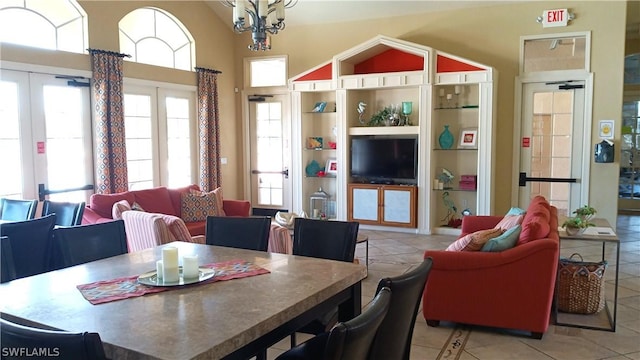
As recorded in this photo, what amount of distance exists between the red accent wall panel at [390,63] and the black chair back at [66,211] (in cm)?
481

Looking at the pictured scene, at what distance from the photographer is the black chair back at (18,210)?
15.2 ft

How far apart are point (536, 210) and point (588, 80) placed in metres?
3.53

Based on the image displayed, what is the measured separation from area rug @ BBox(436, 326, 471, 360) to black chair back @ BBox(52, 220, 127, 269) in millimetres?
2195

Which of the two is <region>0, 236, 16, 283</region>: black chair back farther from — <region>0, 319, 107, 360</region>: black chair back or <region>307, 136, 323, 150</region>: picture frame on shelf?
<region>307, 136, 323, 150</region>: picture frame on shelf

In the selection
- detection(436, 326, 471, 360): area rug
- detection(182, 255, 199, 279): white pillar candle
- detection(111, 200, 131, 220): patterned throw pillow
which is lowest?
detection(436, 326, 471, 360): area rug

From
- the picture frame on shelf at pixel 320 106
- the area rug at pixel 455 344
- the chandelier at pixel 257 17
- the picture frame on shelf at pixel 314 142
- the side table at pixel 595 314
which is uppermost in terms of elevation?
the chandelier at pixel 257 17

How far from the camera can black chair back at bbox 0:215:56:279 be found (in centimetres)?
357

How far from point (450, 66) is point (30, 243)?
5.60 metres

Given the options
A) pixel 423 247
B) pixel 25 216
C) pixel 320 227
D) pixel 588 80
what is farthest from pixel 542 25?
pixel 25 216

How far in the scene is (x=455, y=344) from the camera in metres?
3.57

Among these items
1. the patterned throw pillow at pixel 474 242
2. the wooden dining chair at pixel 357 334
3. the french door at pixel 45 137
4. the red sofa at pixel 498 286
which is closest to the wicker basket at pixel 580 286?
the red sofa at pixel 498 286

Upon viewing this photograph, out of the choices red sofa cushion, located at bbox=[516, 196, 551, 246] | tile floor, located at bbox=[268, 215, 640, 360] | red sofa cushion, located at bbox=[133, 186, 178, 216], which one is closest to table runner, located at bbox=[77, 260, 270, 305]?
tile floor, located at bbox=[268, 215, 640, 360]

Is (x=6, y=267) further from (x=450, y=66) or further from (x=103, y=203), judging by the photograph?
(x=450, y=66)

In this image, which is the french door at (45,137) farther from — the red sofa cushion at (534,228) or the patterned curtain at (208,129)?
the red sofa cushion at (534,228)
